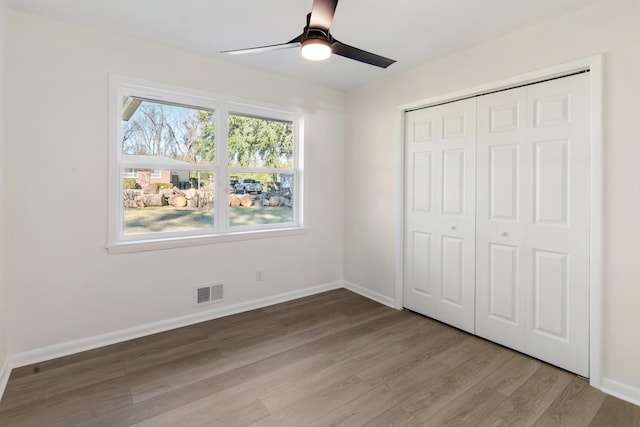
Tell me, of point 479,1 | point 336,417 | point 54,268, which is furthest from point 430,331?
point 54,268

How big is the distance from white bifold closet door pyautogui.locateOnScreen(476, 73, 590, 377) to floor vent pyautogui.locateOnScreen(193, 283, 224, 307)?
2506 mm

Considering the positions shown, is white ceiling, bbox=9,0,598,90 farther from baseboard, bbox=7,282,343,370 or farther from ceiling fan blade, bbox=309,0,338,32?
baseboard, bbox=7,282,343,370

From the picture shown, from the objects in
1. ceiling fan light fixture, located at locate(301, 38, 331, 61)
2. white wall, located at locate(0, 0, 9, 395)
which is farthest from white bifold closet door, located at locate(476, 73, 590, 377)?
white wall, located at locate(0, 0, 9, 395)

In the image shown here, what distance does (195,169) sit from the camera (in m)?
3.16

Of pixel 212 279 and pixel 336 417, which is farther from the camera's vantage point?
pixel 212 279

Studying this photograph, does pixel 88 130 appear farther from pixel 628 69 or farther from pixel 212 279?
pixel 628 69

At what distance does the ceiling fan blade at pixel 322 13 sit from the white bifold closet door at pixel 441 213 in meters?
1.75

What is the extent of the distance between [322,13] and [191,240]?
2.32 m

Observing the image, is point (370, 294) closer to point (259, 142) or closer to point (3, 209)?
point (259, 142)

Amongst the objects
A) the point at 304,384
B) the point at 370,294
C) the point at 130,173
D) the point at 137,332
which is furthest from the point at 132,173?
the point at 370,294

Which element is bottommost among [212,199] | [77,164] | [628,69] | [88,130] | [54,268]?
[54,268]

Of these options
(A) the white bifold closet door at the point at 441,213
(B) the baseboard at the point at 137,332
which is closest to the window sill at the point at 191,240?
(B) the baseboard at the point at 137,332

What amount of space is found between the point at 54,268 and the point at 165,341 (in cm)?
104

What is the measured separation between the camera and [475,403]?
1.99 m
